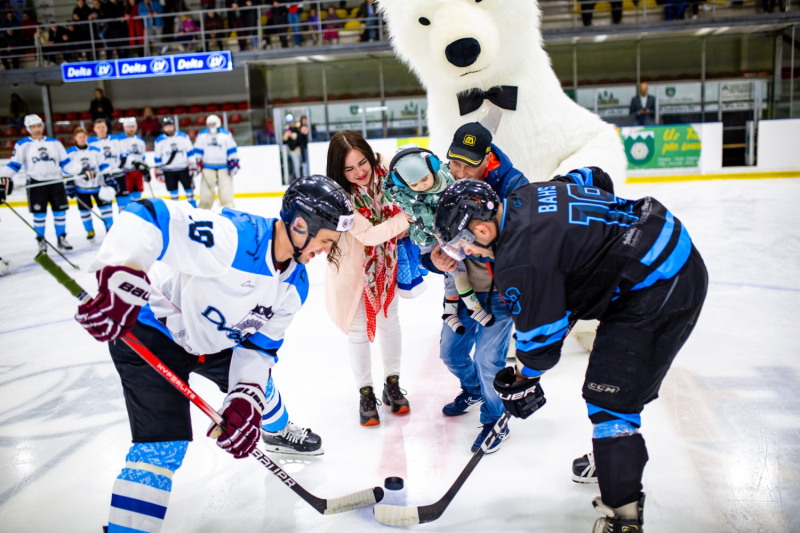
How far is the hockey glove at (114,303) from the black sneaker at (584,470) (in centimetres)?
149

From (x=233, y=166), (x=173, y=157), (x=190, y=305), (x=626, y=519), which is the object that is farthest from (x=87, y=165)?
(x=626, y=519)

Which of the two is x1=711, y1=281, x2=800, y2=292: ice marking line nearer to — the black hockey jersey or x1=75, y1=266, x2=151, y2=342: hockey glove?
the black hockey jersey

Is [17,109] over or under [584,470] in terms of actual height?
over

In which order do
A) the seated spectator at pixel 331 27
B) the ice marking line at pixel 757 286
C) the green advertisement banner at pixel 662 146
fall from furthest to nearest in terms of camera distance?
the seated spectator at pixel 331 27 → the green advertisement banner at pixel 662 146 → the ice marking line at pixel 757 286

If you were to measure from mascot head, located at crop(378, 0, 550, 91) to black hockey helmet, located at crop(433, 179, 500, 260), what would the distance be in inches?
47.5

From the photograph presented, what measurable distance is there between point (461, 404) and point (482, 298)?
1.96 ft

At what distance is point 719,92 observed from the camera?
9781 mm

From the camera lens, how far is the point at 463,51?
2.55 meters

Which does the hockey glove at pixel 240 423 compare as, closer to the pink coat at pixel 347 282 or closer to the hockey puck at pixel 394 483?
the hockey puck at pixel 394 483

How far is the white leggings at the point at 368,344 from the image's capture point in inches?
97.4

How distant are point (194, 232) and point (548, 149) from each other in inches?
70.7

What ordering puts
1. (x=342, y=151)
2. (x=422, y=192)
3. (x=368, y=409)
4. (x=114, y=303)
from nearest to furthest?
(x=114, y=303), (x=422, y=192), (x=342, y=151), (x=368, y=409)

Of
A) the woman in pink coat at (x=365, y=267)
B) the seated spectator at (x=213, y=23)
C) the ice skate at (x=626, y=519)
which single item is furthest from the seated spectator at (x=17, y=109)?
the ice skate at (x=626, y=519)

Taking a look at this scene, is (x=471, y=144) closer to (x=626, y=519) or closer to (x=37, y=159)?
(x=626, y=519)
